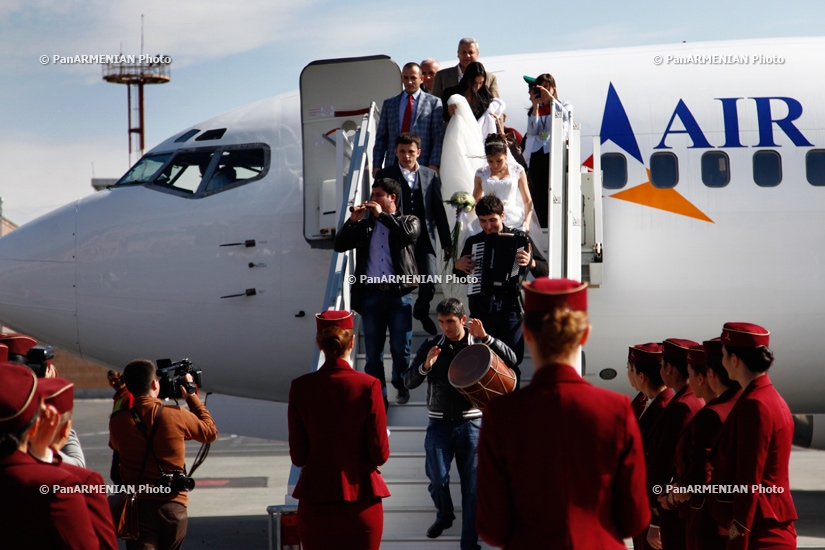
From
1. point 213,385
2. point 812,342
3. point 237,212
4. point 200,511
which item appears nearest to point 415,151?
point 237,212

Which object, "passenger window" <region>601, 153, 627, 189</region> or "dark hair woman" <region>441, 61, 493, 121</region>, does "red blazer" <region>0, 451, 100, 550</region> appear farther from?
"passenger window" <region>601, 153, 627, 189</region>

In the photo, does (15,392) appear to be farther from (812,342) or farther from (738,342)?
(812,342)

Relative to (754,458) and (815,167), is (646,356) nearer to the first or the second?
(754,458)

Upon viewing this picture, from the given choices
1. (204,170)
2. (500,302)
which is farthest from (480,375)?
(204,170)

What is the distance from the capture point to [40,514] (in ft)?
9.87

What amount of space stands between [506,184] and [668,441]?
269 cm

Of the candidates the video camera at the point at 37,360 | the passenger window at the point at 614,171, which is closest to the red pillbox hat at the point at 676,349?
the passenger window at the point at 614,171

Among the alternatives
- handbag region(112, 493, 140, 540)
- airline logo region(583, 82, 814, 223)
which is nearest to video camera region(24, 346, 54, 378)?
handbag region(112, 493, 140, 540)

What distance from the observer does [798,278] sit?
905cm

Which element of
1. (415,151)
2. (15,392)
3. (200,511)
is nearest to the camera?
(15,392)

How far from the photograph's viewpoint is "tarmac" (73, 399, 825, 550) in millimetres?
10844

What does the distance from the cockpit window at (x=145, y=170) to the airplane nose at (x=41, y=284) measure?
0.85 meters

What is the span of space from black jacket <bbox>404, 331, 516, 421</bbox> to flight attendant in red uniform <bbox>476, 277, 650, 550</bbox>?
307 cm

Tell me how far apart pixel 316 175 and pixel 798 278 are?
15.6 ft
